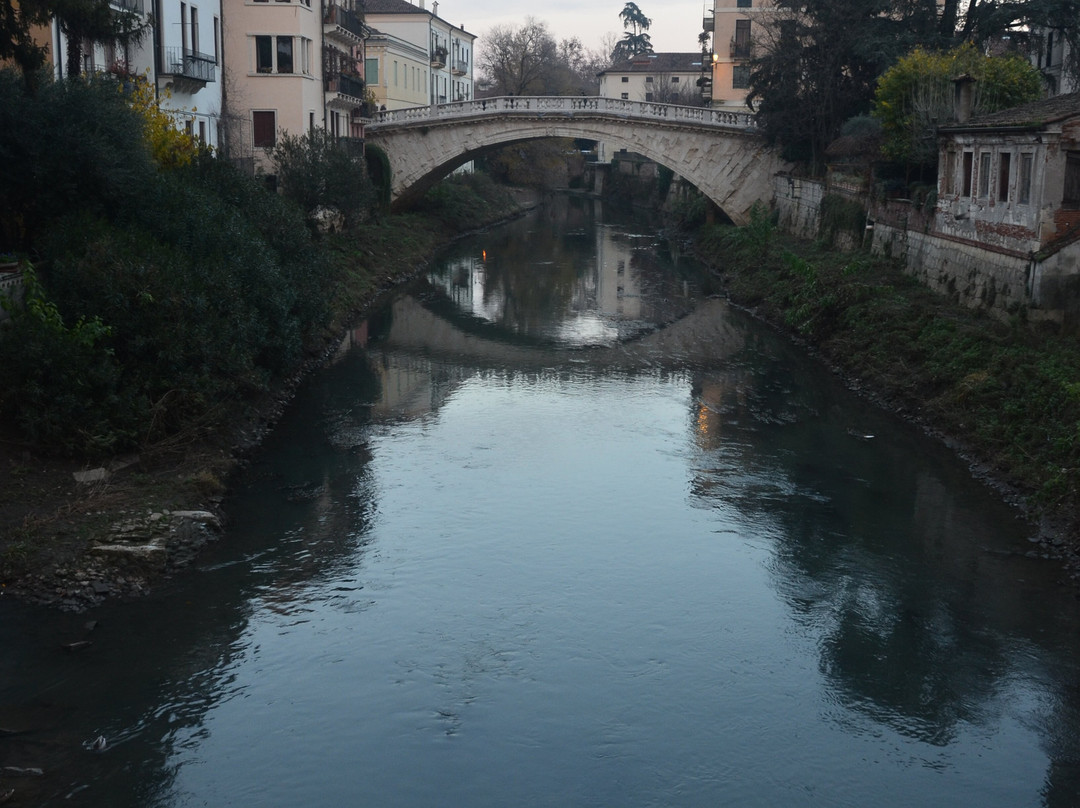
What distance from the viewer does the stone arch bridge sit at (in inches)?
1583

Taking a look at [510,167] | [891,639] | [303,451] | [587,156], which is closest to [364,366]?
[303,451]

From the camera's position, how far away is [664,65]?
8931 cm

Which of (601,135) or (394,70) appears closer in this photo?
(601,135)

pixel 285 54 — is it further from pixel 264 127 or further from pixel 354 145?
pixel 354 145

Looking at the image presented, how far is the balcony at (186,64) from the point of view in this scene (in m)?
26.3

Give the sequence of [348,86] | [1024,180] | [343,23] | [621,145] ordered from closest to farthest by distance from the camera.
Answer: [1024,180], [343,23], [348,86], [621,145]

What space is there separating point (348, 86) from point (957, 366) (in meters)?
25.5

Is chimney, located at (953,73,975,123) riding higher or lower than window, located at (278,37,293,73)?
lower

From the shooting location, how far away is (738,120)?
1576 inches

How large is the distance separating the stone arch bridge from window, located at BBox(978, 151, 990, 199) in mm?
17904

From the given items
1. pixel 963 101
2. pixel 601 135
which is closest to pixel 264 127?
pixel 601 135

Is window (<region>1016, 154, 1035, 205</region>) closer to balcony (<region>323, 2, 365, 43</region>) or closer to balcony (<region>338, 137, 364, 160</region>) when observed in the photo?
balcony (<region>338, 137, 364, 160</region>)

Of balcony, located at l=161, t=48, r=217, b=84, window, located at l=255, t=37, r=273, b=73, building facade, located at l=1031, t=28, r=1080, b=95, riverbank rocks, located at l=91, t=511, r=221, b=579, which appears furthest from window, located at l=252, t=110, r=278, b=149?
building facade, located at l=1031, t=28, r=1080, b=95

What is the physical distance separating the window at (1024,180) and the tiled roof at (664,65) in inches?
2796
